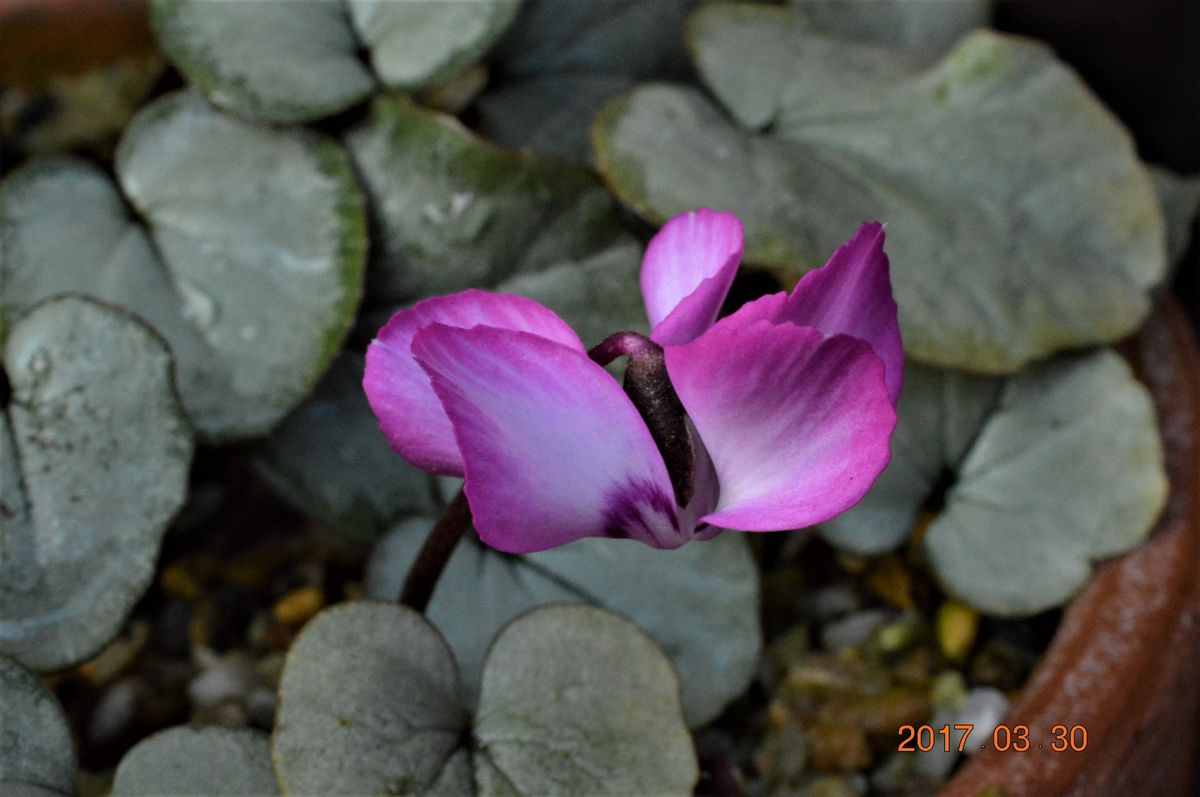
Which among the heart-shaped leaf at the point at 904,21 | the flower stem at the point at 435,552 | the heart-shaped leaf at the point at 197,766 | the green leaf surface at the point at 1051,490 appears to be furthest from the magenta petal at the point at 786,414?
the heart-shaped leaf at the point at 904,21

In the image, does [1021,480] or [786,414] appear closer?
[786,414]

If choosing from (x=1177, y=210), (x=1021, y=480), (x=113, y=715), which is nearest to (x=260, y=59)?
(x=113, y=715)

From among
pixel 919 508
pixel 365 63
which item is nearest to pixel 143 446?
pixel 365 63

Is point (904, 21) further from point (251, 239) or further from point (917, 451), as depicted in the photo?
point (251, 239)

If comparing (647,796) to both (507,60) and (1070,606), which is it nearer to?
(1070,606)

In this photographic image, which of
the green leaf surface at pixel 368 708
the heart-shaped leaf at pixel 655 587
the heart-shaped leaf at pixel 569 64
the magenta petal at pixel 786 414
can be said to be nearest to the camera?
the magenta petal at pixel 786 414

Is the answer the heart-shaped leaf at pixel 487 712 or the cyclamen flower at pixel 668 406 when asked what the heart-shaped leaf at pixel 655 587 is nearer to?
the heart-shaped leaf at pixel 487 712

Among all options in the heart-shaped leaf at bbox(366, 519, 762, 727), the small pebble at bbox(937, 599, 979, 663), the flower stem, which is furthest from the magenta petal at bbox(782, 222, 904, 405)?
the small pebble at bbox(937, 599, 979, 663)
